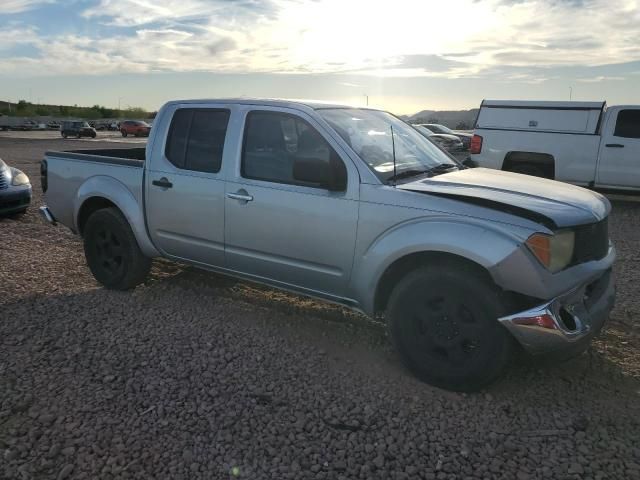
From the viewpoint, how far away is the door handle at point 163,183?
16.0 ft

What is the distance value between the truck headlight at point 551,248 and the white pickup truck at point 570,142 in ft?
28.1

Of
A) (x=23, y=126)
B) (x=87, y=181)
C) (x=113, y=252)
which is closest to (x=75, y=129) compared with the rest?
(x=23, y=126)

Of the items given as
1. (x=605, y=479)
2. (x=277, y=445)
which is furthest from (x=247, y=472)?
(x=605, y=479)

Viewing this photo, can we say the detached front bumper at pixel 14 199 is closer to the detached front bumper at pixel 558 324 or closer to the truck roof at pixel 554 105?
the detached front bumper at pixel 558 324

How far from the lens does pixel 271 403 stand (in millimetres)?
3436

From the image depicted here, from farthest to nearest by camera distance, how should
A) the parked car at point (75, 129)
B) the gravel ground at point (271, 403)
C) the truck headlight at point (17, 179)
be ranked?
the parked car at point (75, 129) → the truck headlight at point (17, 179) → the gravel ground at point (271, 403)

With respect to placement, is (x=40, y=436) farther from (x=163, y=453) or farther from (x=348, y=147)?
(x=348, y=147)

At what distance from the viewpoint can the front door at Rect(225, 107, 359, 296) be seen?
155 inches

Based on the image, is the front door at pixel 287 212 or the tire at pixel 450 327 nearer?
the tire at pixel 450 327

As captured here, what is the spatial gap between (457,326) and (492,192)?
900mm

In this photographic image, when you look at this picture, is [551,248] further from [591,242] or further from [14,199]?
[14,199]

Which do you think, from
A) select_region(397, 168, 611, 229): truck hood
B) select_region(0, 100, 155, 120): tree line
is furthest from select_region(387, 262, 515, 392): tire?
select_region(0, 100, 155, 120): tree line

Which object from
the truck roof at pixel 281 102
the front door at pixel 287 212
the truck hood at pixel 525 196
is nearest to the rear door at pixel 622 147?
the truck hood at pixel 525 196

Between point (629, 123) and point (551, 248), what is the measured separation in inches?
359
